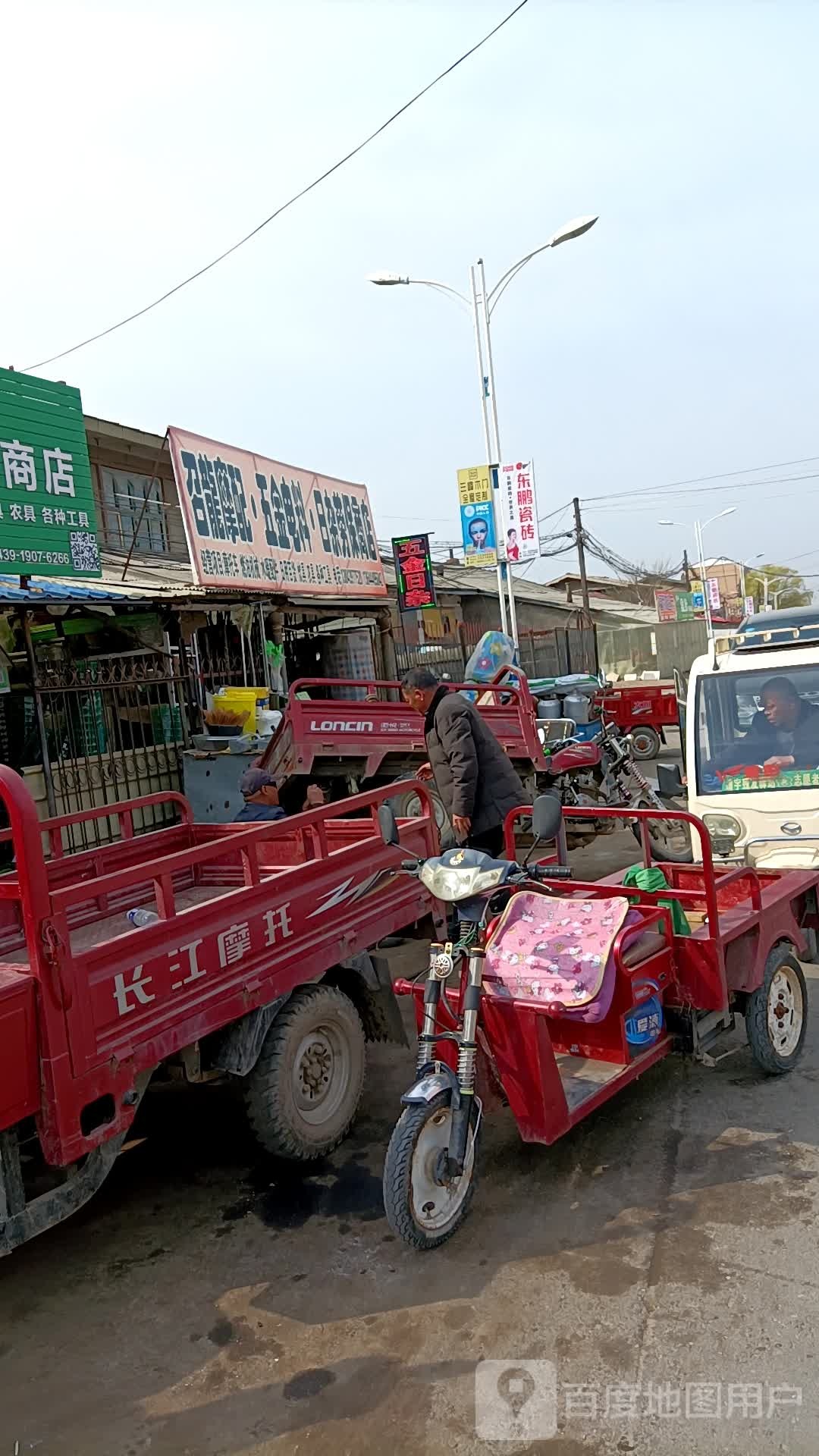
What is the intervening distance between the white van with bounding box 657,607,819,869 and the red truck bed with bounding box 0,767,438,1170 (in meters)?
2.05

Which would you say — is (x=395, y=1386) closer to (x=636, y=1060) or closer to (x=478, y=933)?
(x=478, y=933)

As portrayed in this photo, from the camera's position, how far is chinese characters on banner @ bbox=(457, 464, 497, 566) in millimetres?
15516

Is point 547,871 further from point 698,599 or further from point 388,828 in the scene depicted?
point 698,599

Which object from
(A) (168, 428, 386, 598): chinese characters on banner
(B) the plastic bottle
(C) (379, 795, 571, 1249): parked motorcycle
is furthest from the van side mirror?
(A) (168, 428, 386, 598): chinese characters on banner

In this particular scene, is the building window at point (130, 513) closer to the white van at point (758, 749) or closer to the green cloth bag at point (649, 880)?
the white van at point (758, 749)

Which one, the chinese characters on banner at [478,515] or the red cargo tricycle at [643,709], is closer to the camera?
the chinese characters on banner at [478,515]

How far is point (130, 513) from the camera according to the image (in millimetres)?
15047

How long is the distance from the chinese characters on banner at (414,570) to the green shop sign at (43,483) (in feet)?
22.4

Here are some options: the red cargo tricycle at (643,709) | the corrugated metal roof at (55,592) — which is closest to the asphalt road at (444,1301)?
the corrugated metal roof at (55,592)

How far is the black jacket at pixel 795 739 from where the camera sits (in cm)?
612

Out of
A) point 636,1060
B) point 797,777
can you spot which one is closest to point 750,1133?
point 636,1060

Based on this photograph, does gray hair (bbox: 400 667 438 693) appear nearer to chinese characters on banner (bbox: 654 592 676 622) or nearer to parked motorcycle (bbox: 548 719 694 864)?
parked motorcycle (bbox: 548 719 694 864)

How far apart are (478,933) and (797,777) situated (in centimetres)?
320

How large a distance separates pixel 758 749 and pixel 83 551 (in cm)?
641
